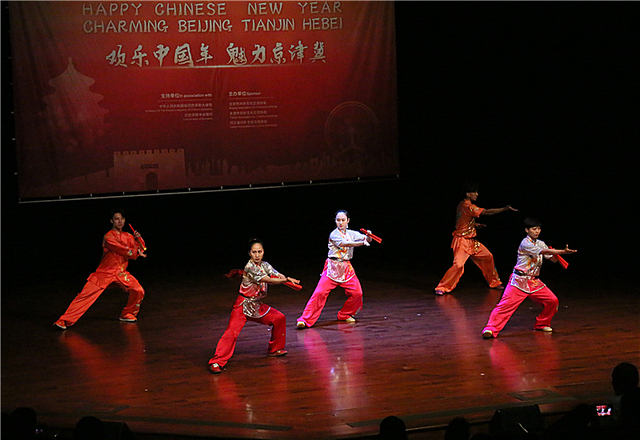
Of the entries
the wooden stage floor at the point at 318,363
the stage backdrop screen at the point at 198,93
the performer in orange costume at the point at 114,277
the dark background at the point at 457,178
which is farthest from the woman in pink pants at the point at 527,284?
the stage backdrop screen at the point at 198,93

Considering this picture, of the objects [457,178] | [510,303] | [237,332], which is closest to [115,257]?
[237,332]

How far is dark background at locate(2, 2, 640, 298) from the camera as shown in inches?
342

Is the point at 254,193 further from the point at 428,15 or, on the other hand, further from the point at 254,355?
the point at 254,355

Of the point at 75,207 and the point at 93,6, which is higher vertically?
the point at 93,6

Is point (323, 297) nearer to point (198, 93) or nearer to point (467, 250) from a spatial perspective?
point (467, 250)

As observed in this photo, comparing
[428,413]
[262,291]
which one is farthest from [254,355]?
[428,413]

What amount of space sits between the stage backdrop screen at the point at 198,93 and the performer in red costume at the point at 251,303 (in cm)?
312

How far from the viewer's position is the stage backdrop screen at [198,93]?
7.80 metres

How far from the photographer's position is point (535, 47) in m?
8.88

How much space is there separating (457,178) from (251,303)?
479cm

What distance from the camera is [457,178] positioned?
31.0 ft

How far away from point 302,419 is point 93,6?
5.26 m

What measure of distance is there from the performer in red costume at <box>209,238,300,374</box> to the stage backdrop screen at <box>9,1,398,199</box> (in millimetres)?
3116

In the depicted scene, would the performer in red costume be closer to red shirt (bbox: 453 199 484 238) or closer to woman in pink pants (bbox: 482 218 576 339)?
woman in pink pants (bbox: 482 218 576 339)
